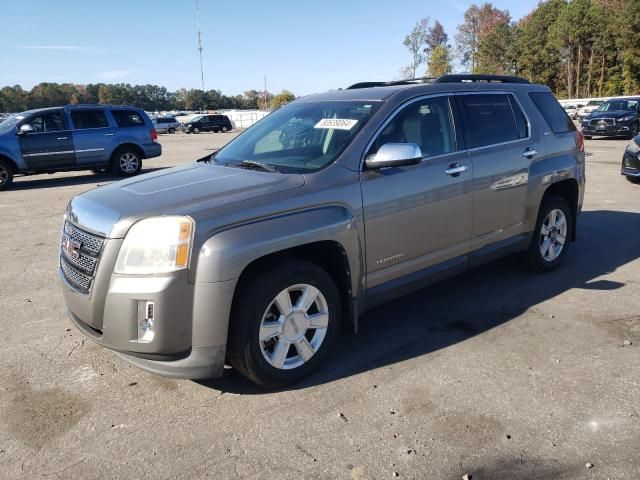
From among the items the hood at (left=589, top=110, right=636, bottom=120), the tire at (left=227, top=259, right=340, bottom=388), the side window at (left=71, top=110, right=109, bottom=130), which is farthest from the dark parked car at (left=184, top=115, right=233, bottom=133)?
the tire at (left=227, top=259, right=340, bottom=388)

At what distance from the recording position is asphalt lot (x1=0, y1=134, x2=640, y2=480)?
2.66 metres

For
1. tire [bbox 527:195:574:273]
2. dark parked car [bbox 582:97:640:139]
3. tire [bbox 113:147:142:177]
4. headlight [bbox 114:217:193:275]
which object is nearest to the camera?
headlight [bbox 114:217:193:275]

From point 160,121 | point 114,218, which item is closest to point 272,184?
point 114,218

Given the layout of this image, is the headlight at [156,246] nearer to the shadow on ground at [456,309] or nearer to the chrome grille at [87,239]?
the chrome grille at [87,239]

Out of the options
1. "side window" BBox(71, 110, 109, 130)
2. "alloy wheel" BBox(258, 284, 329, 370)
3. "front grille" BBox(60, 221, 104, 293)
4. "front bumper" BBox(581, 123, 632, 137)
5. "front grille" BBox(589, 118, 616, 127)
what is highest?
"side window" BBox(71, 110, 109, 130)

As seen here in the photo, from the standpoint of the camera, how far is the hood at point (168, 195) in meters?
3.02

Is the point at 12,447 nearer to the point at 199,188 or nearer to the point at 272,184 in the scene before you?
the point at 199,188

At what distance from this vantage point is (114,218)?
303 centimetres

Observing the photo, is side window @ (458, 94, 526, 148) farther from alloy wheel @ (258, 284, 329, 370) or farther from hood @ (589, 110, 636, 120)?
hood @ (589, 110, 636, 120)

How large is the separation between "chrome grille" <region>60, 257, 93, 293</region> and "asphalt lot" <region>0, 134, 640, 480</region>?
2.29 feet

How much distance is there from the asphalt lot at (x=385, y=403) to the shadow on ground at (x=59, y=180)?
30.9ft

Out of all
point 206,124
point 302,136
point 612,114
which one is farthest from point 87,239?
point 206,124

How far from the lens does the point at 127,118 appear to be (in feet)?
46.1

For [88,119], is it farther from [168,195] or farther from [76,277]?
[168,195]
